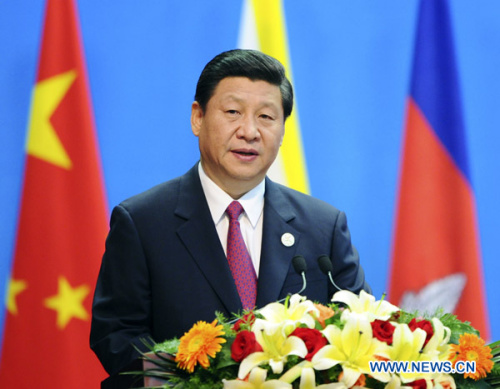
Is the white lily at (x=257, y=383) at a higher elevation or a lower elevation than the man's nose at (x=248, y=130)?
lower

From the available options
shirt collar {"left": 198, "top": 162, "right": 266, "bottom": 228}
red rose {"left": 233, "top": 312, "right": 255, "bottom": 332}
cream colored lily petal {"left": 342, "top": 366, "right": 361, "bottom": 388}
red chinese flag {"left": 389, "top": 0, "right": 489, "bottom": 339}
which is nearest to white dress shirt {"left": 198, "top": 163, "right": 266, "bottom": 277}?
shirt collar {"left": 198, "top": 162, "right": 266, "bottom": 228}

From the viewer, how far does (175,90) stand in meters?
3.22

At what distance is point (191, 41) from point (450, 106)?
1.21m

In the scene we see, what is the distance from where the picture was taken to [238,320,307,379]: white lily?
4.09 feet

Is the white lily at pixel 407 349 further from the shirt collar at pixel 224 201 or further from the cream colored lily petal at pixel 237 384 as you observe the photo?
the shirt collar at pixel 224 201

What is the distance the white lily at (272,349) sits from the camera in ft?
4.09

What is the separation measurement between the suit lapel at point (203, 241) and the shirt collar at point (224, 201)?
0.09 ft

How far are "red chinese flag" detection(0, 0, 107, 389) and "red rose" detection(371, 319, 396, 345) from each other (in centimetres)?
185

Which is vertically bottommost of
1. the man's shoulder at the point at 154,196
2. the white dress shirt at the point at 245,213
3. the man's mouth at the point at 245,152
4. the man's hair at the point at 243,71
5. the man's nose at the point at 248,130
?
the white dress shirt at the point at 245,213

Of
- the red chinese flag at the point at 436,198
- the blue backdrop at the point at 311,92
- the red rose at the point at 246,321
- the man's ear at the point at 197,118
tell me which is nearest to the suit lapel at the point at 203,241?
the man's ear at the point at 197,118

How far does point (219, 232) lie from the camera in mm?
2230

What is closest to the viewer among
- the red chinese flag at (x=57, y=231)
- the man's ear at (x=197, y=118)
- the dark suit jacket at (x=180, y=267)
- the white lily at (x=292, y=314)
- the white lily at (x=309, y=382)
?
the white lily at (x=309, y=382)

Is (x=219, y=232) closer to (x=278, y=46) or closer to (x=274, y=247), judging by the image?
(x=274, y=247)

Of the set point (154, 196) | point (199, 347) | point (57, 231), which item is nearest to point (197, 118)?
point (154, 196)
